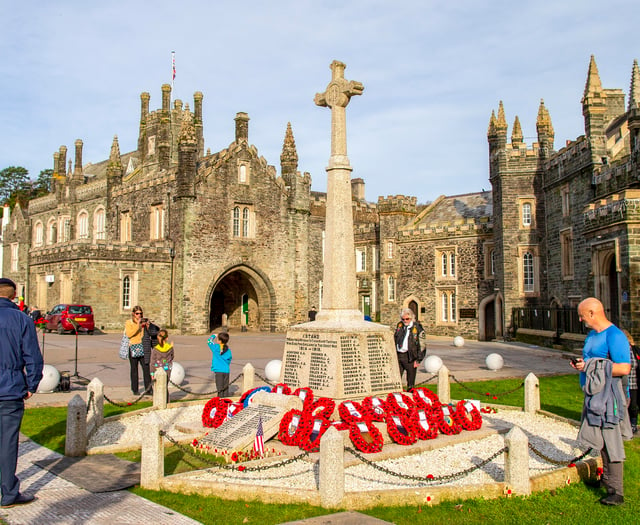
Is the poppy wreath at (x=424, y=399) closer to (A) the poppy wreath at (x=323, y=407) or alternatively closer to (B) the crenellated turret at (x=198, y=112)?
(A) the poppy wreath at (x=323, y=407)

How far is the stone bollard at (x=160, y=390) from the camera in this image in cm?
1200

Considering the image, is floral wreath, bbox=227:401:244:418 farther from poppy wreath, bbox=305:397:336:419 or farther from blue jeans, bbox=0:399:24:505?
blue jeans, bbox=0:399:24:505

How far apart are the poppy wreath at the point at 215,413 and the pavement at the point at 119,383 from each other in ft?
7.76

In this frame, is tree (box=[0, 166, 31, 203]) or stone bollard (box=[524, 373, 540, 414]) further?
tree (box=[0, 166, 31, 203])

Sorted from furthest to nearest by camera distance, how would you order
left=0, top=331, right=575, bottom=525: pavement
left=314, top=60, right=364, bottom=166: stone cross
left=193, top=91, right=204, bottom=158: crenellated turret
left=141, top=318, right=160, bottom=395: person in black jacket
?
left=193, top=91, right=204, bottom=158: crenellated turret
left=141, top=318, right=160, bottom=395: person in black jacket
left=314, top=60, right=364, bottom=166: stone cross
left=0, top=331, right=575, bottom=525: pavement

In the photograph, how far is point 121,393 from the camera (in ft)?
46.1

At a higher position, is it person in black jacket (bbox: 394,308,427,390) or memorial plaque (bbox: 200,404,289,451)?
person in black jacket (bbox: 394,308,427,390)

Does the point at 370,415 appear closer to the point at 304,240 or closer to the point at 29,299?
the point at 304,240

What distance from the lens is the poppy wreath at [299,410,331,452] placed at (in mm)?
Result: 8625

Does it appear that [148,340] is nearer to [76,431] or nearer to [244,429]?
[76,431]

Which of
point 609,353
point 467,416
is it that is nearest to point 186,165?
point 467,416

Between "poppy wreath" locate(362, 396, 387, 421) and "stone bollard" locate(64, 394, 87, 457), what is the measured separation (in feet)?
12.7

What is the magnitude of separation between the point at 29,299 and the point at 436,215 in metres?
29.2

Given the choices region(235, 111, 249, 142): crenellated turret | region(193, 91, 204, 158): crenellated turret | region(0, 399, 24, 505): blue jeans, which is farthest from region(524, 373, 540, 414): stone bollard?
region(193, 91, 204, 158): crenellated turret
